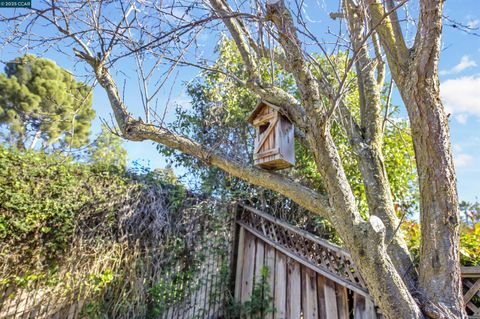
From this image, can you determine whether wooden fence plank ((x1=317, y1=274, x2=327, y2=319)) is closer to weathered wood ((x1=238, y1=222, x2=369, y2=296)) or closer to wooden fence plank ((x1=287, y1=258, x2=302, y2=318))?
weathered wood ((x1=238, y1=222, x2=369, y2=296))

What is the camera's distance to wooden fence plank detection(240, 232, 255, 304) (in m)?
3.25

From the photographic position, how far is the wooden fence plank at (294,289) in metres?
2.69

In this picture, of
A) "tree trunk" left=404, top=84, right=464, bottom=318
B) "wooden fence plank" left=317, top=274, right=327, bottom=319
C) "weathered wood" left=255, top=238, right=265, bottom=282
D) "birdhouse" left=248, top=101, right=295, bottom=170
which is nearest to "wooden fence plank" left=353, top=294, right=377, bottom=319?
"wooden fence plank" left=317, top=274, right=327, bottom=319

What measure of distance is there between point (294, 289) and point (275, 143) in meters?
1.78

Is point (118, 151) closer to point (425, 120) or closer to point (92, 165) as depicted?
point (92, 165)

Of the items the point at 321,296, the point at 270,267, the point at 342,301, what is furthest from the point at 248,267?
the point at 342,301

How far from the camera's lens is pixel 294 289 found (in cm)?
277

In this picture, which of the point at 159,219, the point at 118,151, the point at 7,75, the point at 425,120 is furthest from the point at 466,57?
the point at 7,75

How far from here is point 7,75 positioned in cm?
1020

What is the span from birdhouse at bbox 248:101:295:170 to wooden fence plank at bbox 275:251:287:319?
151 centimetres

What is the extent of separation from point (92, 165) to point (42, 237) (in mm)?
962


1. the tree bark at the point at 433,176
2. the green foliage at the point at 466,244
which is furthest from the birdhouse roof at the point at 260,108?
the green foliage at the point at 466,244

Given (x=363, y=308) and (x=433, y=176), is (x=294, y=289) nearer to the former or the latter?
(x=363, y=308)

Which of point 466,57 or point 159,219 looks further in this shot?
point 159,219
